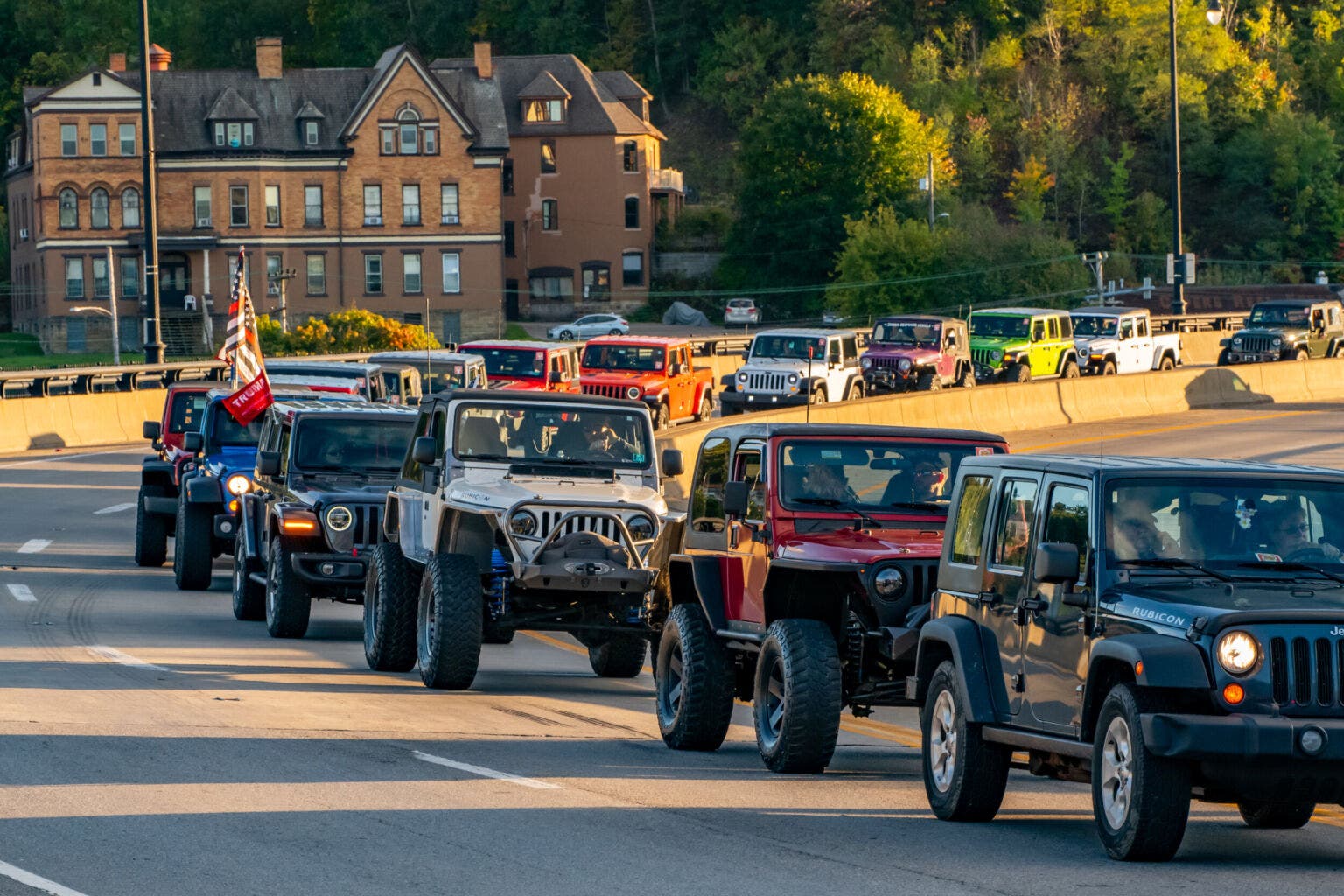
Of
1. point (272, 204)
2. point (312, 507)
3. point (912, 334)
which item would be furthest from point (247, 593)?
point (272, 204)

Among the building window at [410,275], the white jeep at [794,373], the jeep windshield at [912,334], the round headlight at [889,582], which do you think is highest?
the building window at [410,275]

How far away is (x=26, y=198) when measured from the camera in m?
105

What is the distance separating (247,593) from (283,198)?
8251cm

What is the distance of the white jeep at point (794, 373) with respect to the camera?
4531cm

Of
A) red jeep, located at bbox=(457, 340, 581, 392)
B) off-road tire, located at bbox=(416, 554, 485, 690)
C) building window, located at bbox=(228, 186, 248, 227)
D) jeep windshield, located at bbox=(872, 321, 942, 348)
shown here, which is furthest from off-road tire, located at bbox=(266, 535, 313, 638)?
building window, located at bbox=(228, 186, 248, 227)

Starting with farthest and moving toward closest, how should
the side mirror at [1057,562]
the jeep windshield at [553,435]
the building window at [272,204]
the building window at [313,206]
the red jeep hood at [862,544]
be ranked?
the building window at [313,206] → the building window at [272,204] → the jeep windshield at [553,435] → the red jeep hood at [862,544] → the side mirror at [1057,562]

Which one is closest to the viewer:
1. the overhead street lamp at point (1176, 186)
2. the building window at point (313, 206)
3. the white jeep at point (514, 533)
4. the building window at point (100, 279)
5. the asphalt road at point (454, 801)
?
the asphalt road at point (454, 801)

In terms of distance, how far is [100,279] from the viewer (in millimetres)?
101375

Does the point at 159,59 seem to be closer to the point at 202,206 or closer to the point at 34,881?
the point at 202,206

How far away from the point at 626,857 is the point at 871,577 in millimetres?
3068

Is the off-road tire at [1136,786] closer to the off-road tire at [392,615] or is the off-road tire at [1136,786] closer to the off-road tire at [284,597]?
the off-road tire at [392,615]

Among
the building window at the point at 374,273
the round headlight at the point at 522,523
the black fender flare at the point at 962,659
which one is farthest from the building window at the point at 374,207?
the black fender flare at the point at 962,659

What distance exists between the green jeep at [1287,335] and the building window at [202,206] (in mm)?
57520

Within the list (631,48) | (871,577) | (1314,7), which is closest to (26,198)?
(631,48)
